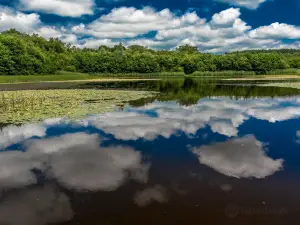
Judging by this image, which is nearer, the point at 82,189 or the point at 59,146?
the point at 82,189

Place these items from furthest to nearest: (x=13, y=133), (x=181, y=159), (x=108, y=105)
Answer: (x=108, y=105) → (x=13, y=133) → (x=181, y=159)

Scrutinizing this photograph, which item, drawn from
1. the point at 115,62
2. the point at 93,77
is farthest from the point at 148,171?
the point at 115,62

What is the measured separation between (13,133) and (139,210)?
8126 millimetres

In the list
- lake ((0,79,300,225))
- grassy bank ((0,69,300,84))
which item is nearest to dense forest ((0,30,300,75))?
grassy bank ((0,69,300,84))

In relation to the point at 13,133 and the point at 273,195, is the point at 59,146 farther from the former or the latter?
the point at 273,195

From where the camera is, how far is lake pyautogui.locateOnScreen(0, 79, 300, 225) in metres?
5.54

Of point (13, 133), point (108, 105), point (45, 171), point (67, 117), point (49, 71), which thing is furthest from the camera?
point (49, 71)

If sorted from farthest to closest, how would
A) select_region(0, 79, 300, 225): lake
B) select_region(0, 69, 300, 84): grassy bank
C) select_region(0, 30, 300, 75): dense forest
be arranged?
select_region(0, 30, 300, 75): dense forest → select_region(0, 69, 300, 84): grassy bank → select_region(0, 79, 300, 225): lake

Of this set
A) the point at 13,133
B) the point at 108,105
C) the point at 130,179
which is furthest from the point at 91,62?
the point at 130,179

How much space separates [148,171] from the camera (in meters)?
7.62

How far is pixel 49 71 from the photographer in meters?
73.8

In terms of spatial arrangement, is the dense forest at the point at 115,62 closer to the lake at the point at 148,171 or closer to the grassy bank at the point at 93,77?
the grassy bank at the point at 93,77

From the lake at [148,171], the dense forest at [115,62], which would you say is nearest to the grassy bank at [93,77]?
the dense forest at [115,62]

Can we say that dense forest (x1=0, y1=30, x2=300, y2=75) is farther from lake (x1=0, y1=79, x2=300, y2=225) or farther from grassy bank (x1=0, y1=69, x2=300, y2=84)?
lake (x1=0, y1=79, x2=300, y2=225)
